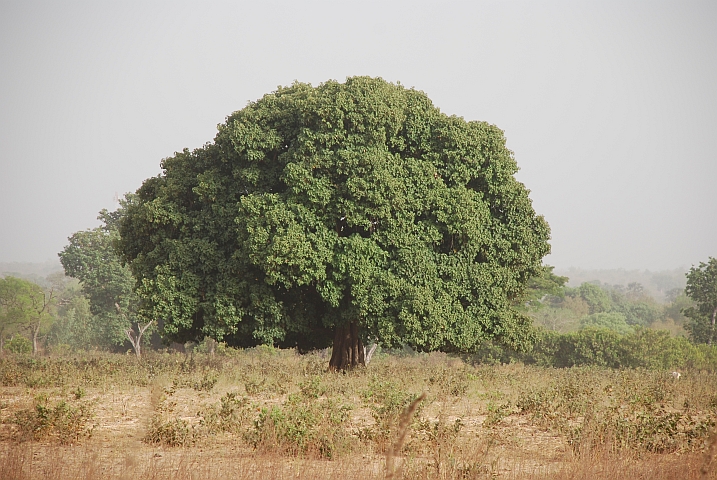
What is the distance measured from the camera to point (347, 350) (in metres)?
21.3

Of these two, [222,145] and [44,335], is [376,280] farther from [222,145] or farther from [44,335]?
[44,335]

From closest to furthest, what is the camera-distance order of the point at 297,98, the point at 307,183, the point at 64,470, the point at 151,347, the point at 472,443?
the point at 64,470
the point at 472,443
the point at 307,183
the point at 297,98
the point at 151,347

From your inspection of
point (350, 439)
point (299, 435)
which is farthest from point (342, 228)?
point (299, 435)

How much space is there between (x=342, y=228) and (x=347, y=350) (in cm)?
423

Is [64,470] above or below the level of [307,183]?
below

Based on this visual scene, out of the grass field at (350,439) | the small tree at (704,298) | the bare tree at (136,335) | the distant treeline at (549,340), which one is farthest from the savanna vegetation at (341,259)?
the small tree at (704,298)

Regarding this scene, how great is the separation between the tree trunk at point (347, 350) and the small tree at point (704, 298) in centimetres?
3534

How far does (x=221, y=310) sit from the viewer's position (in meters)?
18.7

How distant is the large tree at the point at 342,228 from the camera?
18328 mm

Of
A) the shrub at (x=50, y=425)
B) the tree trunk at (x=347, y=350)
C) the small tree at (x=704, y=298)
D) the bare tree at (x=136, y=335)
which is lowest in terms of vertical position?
the bare tree at (x=136, y=335)

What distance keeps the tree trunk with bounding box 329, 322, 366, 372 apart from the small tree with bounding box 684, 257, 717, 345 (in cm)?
3534

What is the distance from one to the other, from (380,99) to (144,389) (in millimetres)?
10258

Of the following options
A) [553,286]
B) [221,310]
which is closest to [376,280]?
[221,310]

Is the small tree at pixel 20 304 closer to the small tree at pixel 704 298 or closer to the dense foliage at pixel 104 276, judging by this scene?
the dense foliage at pixel 104 276
